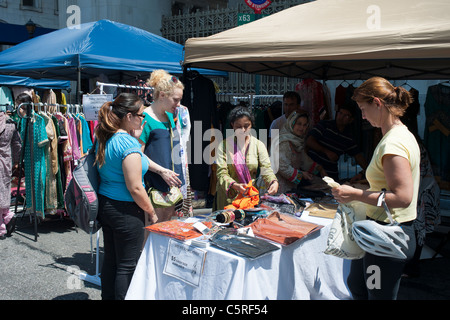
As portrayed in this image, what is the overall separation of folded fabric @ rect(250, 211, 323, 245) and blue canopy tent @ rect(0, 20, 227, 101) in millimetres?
3560

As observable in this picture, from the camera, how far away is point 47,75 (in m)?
7.77

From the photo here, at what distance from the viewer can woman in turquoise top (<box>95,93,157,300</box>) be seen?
2.71 m

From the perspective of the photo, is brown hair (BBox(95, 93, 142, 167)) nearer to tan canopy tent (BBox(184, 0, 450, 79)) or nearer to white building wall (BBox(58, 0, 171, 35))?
tan canopy tent (BBox(184, 0, 450, 79))

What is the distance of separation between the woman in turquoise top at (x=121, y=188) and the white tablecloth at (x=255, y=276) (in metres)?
0.11

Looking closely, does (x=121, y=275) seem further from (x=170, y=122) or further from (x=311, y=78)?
(x=311, y=78)

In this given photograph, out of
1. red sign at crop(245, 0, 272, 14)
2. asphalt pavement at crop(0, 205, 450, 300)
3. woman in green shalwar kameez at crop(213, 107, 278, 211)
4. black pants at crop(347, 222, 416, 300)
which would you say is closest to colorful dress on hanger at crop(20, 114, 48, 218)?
asphalt pavement at crop(0, 205, 450, 300)

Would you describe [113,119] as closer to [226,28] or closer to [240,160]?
[240,160]

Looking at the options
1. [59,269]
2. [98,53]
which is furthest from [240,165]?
[98,53]

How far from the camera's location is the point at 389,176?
2.13 m

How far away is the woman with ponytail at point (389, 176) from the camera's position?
2111 mm

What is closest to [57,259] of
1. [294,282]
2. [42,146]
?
[42,146]

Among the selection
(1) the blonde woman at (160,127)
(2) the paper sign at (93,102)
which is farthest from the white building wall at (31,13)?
(1) the blonde woman at (160,127)

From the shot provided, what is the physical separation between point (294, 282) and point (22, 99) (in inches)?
199

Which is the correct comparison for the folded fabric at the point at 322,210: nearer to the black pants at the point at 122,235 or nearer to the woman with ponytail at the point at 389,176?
the woman with ponytail at the point at 389,176
